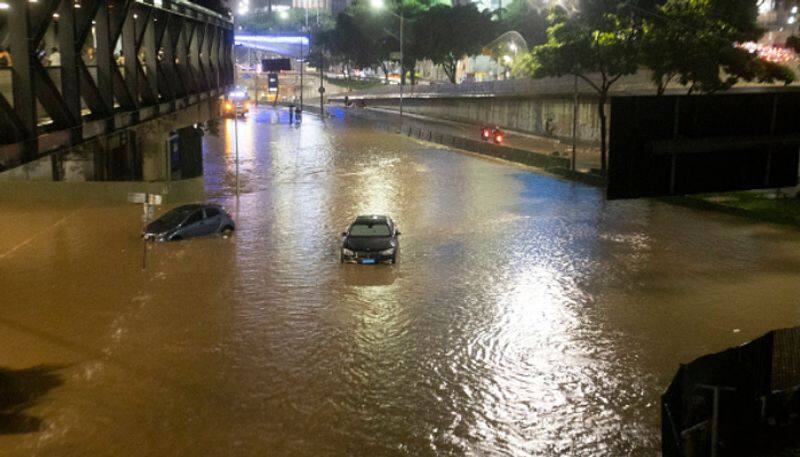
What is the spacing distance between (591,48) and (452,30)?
179 feet

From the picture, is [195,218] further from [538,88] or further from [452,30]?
[452,30]

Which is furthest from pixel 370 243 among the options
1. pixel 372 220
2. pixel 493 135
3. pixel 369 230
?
pixel 493 135

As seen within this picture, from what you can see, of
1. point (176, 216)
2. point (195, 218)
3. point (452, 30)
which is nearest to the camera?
point (195, 218)

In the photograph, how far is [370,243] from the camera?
926 inches

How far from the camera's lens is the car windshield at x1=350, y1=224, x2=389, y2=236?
2403 centimetres

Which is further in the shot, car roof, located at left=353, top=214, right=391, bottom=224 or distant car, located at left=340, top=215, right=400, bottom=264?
car roof, located at left=353, top=214, right=391, bottom=224

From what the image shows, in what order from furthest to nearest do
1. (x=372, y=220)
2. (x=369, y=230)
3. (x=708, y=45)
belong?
(x=708, y=45), (x=372, y=220), (x=369, y=230)

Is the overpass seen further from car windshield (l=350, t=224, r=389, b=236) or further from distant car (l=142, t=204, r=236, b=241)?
car windshield (l=350, t=224, r=389, b=236)

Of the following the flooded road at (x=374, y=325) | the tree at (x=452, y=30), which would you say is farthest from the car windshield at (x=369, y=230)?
the tree at (x=452, y=30)

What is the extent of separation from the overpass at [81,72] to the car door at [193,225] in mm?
3874

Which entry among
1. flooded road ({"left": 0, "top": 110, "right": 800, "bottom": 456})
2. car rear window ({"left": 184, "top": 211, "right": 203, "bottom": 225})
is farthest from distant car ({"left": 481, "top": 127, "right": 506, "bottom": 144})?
car rear window ({"left": 184, "top": 211, "right": 203, "bottom": 225})

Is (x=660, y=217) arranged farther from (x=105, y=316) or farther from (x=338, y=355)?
(x=105, y=316)

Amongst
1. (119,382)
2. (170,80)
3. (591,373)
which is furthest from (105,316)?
(591,373)

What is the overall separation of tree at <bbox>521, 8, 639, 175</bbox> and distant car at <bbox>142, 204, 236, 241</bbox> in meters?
21.2
